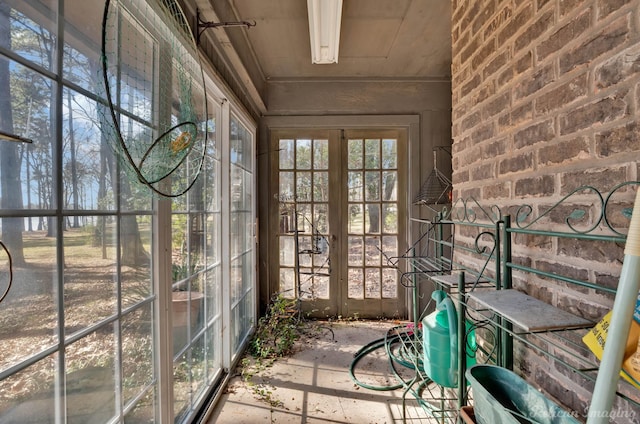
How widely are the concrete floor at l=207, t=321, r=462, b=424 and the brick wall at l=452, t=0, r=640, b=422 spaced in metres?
1.10

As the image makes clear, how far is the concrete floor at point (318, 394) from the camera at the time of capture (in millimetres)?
1754

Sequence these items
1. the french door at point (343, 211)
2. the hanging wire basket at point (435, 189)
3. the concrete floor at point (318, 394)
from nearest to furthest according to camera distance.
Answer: the concrete floor at point (318, 394) < the hanging wire basket at point (435, 189) < the french door at point (343, 211)

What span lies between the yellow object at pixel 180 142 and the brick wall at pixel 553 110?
1159mm

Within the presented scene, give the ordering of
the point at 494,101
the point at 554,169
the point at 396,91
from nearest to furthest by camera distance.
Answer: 1. the point at 554,169
2. the point at 494,101
3. the point at 396,91

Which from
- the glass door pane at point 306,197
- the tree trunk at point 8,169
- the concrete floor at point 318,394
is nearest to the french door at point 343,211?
the glass door pane at point 306,197

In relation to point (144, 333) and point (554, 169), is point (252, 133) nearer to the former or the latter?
point (144, 333)

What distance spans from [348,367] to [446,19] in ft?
9.20

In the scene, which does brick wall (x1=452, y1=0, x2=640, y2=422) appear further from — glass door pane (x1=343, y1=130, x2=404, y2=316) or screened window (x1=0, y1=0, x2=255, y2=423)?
glass door pane (x1=343, y1=130, x2=404, y2=316)

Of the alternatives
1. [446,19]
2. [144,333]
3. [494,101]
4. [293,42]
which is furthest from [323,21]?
[144,333]

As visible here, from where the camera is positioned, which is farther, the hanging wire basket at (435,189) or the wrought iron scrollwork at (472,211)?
the hanging wire basket at (435,189)

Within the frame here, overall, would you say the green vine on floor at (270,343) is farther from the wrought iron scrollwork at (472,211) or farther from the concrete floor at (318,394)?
the wrought iron scrollwork at (472,211)

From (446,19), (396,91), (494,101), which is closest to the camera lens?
(494,101)

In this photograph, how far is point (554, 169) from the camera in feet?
2.81

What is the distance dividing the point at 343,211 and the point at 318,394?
1801mm
